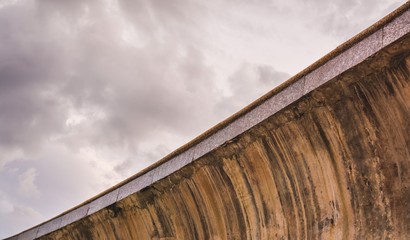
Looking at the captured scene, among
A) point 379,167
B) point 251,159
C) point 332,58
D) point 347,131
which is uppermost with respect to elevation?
point 332,58

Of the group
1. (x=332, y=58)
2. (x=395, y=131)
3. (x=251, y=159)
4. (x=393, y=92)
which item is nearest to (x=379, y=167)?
(x=395, y=131)

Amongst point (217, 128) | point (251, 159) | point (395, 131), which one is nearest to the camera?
point (395, 131)

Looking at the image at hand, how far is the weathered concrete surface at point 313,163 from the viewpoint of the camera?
342 cm

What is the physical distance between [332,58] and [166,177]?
2.13 meters

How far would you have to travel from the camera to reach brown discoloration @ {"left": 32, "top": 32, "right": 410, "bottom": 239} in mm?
3422

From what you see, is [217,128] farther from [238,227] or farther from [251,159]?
[238,227]

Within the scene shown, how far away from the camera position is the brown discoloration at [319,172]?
11.2 ft

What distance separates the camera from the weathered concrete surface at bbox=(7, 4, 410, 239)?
11.2 ft

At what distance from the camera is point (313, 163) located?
3.93 m

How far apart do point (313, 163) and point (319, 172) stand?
0.09 metres

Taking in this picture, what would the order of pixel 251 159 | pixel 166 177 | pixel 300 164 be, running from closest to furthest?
pixel 300 164
pixel 251 159
pixel 166 177

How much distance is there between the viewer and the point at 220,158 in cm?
449

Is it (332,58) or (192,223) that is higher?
(332,58)

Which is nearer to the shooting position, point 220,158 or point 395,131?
point 395,131
